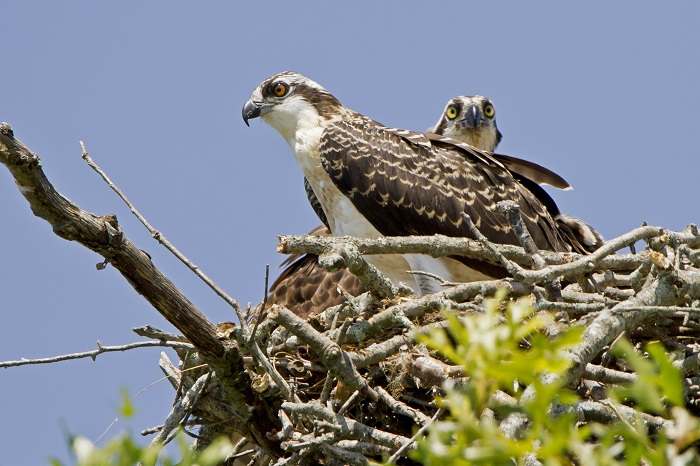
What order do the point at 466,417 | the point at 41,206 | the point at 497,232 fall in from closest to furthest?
1. the point at 466,417
2. the point at 41,206
3. the point at 497,232

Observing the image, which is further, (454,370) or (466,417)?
(454,370)

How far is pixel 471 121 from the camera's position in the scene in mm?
10664

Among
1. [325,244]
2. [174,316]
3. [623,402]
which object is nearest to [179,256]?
[174,316]

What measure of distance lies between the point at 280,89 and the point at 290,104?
223 mm

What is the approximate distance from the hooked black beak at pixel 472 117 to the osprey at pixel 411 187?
6.31 feet

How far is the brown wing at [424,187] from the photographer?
794cm

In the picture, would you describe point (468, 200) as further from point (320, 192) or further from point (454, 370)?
point (454, 370)

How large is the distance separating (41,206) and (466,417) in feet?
9.81

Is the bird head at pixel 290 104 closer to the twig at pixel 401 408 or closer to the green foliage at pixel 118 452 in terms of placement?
the twig at pixel 401 408

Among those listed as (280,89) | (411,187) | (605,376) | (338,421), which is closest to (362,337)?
(338,421)

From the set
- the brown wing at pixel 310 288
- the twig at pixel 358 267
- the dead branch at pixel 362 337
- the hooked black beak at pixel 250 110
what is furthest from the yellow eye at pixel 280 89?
the dead branch at pixel 362 337

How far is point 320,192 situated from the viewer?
8391mm

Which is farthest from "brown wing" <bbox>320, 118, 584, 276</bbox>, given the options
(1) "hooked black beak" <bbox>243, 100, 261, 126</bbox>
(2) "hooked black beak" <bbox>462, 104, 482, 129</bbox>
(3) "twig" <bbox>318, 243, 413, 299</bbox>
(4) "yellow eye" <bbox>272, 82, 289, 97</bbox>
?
(2) "hooked black beak" <bbox>462, 104, 482, 129</bbox>

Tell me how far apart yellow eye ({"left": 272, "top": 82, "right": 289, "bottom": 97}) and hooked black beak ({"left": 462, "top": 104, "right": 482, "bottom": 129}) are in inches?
94.2
